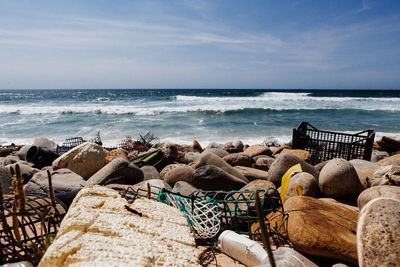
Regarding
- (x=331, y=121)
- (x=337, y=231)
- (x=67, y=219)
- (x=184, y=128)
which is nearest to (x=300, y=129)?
(x=337, y=231)

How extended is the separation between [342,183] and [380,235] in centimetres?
221

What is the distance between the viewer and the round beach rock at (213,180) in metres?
4.58

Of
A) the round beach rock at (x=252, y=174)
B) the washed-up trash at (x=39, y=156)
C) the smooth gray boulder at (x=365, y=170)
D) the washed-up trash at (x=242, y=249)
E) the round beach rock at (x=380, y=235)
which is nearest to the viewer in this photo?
the round beach rock at (x=380, y=235)

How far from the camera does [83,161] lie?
5945 millimetres

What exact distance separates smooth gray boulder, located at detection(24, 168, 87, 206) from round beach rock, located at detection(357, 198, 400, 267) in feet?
9.70

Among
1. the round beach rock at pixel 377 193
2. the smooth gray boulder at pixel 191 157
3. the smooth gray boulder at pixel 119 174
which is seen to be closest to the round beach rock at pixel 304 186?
the round beach rock at pixel 377 193

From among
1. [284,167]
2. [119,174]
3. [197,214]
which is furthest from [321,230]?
[119,174]

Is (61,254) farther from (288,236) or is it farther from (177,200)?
(288,236)

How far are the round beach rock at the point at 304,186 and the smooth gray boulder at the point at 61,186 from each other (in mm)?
3003

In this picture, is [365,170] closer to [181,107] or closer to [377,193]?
[377,193]

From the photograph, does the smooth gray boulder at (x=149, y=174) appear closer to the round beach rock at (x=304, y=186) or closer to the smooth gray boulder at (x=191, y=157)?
the smooth gray boulder at (x=191, y=157)

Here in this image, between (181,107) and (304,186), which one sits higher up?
(304,186)

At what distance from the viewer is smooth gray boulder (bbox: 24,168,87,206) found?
312 centimetres

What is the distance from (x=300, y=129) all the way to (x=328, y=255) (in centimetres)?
632
